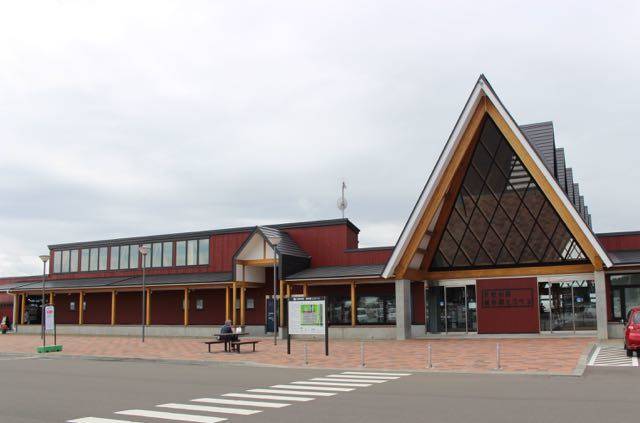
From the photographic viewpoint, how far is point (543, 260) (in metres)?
30.0

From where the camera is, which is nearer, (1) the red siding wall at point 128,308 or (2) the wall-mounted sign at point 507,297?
(2) the wall-mounted sign at point 507,297

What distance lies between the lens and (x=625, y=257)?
27750 mm

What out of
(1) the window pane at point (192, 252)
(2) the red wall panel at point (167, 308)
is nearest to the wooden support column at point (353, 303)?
(1) the window pane at point (192, 252)

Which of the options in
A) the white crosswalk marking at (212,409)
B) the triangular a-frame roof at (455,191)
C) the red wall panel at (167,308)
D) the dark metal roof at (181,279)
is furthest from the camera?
the red wall panel at (167,308)

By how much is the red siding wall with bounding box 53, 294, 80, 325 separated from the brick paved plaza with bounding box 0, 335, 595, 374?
1282 centimetres

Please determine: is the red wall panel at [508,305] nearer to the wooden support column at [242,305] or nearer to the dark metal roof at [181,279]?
the wooden support column at [242,305]

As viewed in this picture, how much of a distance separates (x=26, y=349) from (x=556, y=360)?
22890mm

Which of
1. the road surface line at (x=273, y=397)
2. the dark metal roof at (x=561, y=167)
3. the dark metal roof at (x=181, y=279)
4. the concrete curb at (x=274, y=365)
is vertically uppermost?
the dark metal roof at (x=561, y=167)

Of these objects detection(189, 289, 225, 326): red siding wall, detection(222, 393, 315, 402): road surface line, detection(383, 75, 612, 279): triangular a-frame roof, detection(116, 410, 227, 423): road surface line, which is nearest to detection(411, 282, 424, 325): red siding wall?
detection(383, 75, 612, 279): triangular a-frame roof

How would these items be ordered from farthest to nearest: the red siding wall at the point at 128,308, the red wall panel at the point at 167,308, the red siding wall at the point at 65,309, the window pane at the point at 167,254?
1. the red siding wall at the point at 65,309
2. the red siding wall at the point at 128,308
3. the window pane at the point at 167,254
4. the red wall panel at the point at 167,308

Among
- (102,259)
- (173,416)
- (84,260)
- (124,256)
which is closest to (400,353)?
A: (173,416)

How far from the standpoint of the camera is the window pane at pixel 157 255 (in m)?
41.4

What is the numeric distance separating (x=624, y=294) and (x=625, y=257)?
6.12 feet

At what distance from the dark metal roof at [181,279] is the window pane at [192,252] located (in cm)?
101
